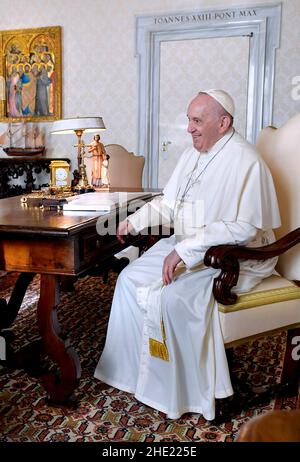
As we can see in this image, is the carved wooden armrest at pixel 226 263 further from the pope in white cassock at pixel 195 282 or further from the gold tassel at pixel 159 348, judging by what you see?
the gold tassel at pixel 159 348

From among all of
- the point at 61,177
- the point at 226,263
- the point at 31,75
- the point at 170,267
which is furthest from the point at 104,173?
the point at 31,75

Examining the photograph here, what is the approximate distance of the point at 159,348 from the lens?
2258 millimetres

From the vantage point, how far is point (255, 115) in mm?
6164

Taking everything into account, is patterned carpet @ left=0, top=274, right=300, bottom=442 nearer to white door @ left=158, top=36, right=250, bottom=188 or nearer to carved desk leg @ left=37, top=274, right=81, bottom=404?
carved desk leg @ left=37, top=274, right=81, bottom=404

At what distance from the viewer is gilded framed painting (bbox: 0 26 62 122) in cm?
689

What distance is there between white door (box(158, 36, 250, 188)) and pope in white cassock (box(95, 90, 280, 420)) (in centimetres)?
394

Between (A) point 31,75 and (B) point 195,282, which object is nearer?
(B) point 195,282

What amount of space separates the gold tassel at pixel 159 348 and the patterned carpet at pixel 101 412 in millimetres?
270

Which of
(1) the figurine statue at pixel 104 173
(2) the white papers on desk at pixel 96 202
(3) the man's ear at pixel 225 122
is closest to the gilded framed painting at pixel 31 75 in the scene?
(1) the figurine statue at pixel 104 173

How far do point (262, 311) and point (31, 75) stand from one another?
5882 millimetres

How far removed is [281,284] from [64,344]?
41.3 inches

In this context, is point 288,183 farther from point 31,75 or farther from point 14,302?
point 31,75

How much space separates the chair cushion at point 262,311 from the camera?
7.03 feet
